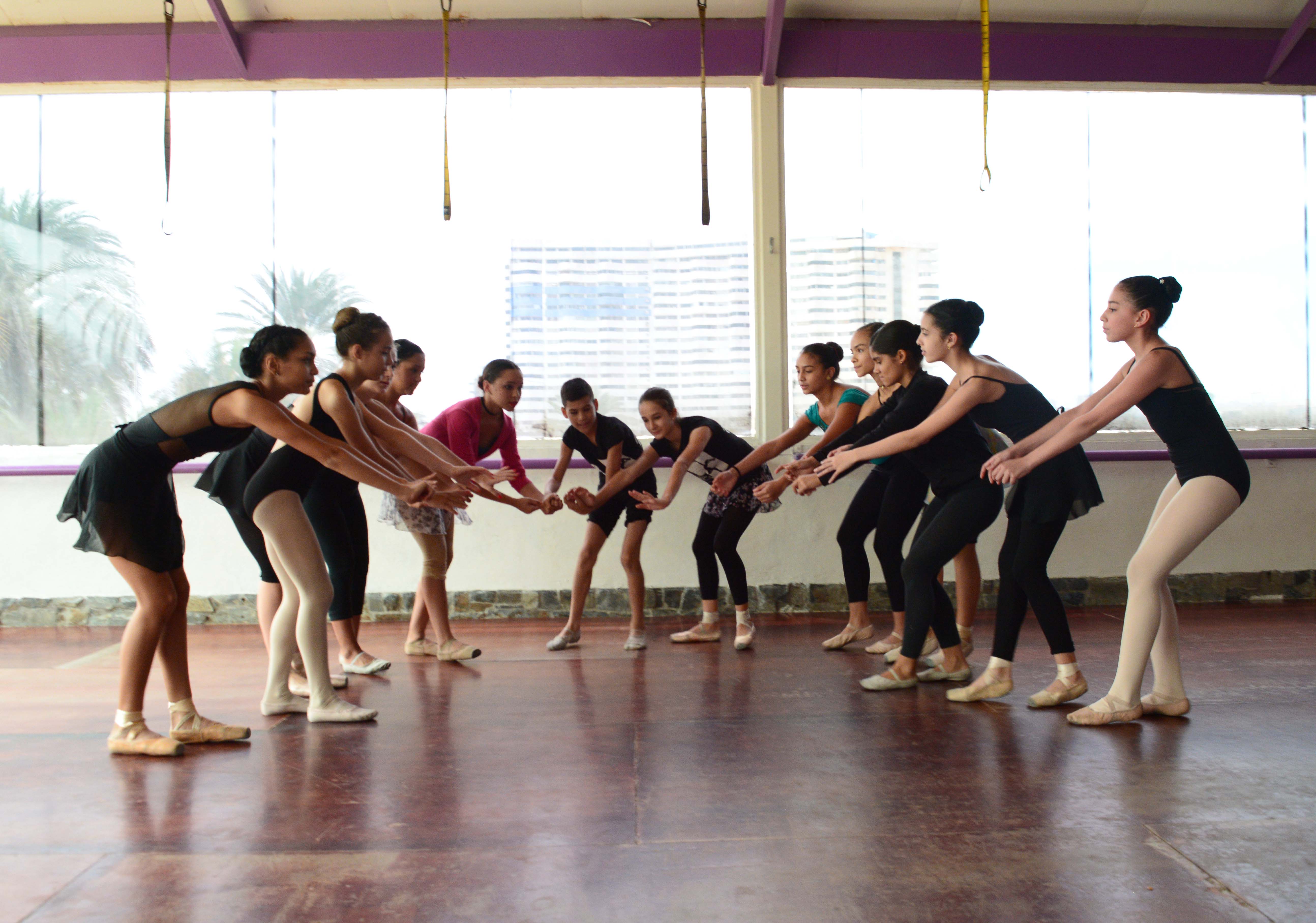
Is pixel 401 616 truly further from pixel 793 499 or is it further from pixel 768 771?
pixel 768 771

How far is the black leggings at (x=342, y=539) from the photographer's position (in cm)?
414

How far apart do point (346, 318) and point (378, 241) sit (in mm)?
2357

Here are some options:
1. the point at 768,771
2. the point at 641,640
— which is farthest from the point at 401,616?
the point at 768,771

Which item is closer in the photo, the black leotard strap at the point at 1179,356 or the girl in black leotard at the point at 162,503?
the girl in black leotard at the point at 162,503

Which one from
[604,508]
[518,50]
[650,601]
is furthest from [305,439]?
[518,50]

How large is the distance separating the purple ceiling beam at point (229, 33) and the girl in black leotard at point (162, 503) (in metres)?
3.34

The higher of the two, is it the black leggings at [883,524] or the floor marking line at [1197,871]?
the black leggings at [883,524]

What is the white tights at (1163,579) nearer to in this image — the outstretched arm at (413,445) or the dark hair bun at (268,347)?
the outstretched arm at (413,445)

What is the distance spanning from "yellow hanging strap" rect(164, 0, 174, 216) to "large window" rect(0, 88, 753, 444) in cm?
60

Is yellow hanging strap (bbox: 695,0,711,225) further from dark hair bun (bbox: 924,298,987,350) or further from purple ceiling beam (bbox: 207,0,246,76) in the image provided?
purple ceiling beam (bbox: 207,0,246,76)

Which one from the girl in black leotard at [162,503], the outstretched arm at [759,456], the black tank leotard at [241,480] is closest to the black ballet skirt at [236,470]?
the black tank leotard at [241,480]

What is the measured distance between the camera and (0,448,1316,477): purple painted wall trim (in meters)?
5.90

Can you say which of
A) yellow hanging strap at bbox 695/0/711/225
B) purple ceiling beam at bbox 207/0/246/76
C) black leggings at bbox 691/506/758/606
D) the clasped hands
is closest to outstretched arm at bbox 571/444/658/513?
the clasped hands

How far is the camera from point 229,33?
575 cm
